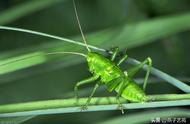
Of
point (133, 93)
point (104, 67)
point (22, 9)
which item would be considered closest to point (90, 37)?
point (104, 67)

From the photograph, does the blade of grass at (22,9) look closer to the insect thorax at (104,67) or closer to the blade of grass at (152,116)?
the insect thorax at (104,67)

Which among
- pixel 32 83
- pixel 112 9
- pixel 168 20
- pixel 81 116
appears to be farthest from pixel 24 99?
pixel 168 20

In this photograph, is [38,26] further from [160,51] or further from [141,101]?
[141,101]

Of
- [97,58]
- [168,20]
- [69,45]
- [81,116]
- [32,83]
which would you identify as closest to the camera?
[97,58]

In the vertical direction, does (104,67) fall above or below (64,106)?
above

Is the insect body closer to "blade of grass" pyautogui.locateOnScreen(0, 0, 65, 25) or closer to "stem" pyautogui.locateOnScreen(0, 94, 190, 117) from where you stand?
"stem" pyautogui.locateOnScreen(0, 94, 190, 117)

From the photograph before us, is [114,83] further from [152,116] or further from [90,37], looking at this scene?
[90,37]
